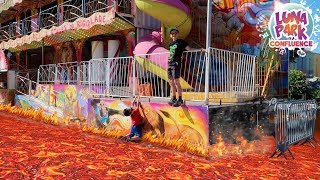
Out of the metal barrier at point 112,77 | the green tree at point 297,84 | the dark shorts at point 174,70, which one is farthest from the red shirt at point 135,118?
Answer: the green tree at point 297,84

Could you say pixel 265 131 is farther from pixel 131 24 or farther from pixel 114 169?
pixel 131 24

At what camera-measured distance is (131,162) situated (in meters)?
6.89

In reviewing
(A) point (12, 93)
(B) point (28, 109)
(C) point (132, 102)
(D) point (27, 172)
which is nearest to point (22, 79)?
(A) point (12, 93)

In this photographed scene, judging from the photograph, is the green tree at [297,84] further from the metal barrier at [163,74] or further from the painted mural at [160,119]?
the painted mural at [160,119]

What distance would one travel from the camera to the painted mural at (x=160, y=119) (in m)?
7.54

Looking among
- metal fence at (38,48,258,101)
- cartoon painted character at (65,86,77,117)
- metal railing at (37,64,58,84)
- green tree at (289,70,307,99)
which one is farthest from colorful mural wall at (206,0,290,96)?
metal railing at (37,64,58,84)

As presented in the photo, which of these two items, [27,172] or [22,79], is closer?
[27,172]

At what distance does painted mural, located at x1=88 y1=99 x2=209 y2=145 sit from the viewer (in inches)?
297

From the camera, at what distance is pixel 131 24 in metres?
12.3

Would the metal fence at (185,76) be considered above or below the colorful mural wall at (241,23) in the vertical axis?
below

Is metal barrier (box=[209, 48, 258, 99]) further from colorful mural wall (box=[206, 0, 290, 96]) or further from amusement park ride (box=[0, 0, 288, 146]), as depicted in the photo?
colorful mural wall (box=[206, 0, 290, 96])

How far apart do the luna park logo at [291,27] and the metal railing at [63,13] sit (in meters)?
5.39

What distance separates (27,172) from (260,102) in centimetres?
623

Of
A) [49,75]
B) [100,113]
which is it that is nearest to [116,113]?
[100,113]
